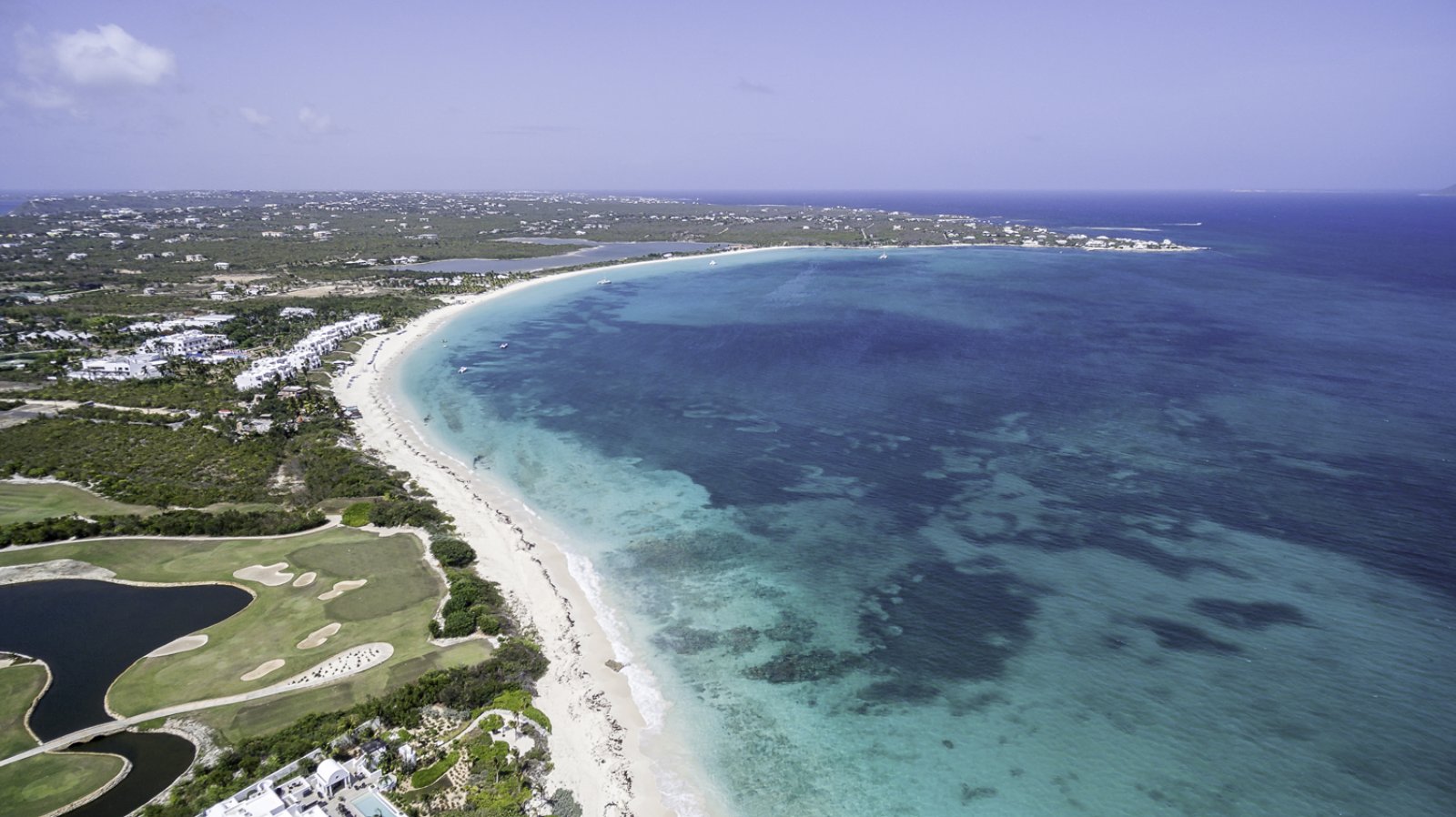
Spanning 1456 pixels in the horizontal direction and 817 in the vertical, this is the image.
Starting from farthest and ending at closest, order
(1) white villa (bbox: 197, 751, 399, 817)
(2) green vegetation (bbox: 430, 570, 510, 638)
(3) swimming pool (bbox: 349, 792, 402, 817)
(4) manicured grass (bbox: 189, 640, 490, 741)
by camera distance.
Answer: (2) green vegetation (bbox: 430, 570, 510, 638) < (4) manicured grass (bbox: 189, 640, 490, 741) < (3) swimming pool (bbox: 349, 792, 402, 817) < (1) white villa (bbox: 197, 751, 399, 817)

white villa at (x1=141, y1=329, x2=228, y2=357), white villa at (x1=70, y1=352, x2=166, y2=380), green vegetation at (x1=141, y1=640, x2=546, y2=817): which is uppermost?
white villa at (x1=141, y1=329, x2=228, y2=357)

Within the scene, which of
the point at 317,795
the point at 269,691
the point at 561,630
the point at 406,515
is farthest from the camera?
the point at 406,515

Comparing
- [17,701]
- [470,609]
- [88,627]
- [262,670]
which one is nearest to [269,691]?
[262,670]

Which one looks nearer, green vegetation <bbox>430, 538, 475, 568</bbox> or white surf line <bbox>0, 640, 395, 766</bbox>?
white surf line <bbox>0, 640, 395, 766</bbox>

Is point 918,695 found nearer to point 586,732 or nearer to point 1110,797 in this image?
point 1110,797

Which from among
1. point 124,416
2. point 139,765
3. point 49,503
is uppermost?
point 124,416

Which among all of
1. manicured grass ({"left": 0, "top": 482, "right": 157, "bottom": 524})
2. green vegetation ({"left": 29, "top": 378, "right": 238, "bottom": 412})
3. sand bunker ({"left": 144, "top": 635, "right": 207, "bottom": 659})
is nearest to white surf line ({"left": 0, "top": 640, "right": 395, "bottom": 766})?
sand bunker ({"left": 144, "top": 635, "right": 207, "bottom": 659})

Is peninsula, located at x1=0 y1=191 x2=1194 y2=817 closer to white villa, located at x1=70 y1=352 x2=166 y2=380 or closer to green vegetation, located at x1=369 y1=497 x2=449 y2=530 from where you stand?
green vegetation, located at x1=369 y1=497 x2=449 y2=530

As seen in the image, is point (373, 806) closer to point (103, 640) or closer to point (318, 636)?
point (318, 636)
